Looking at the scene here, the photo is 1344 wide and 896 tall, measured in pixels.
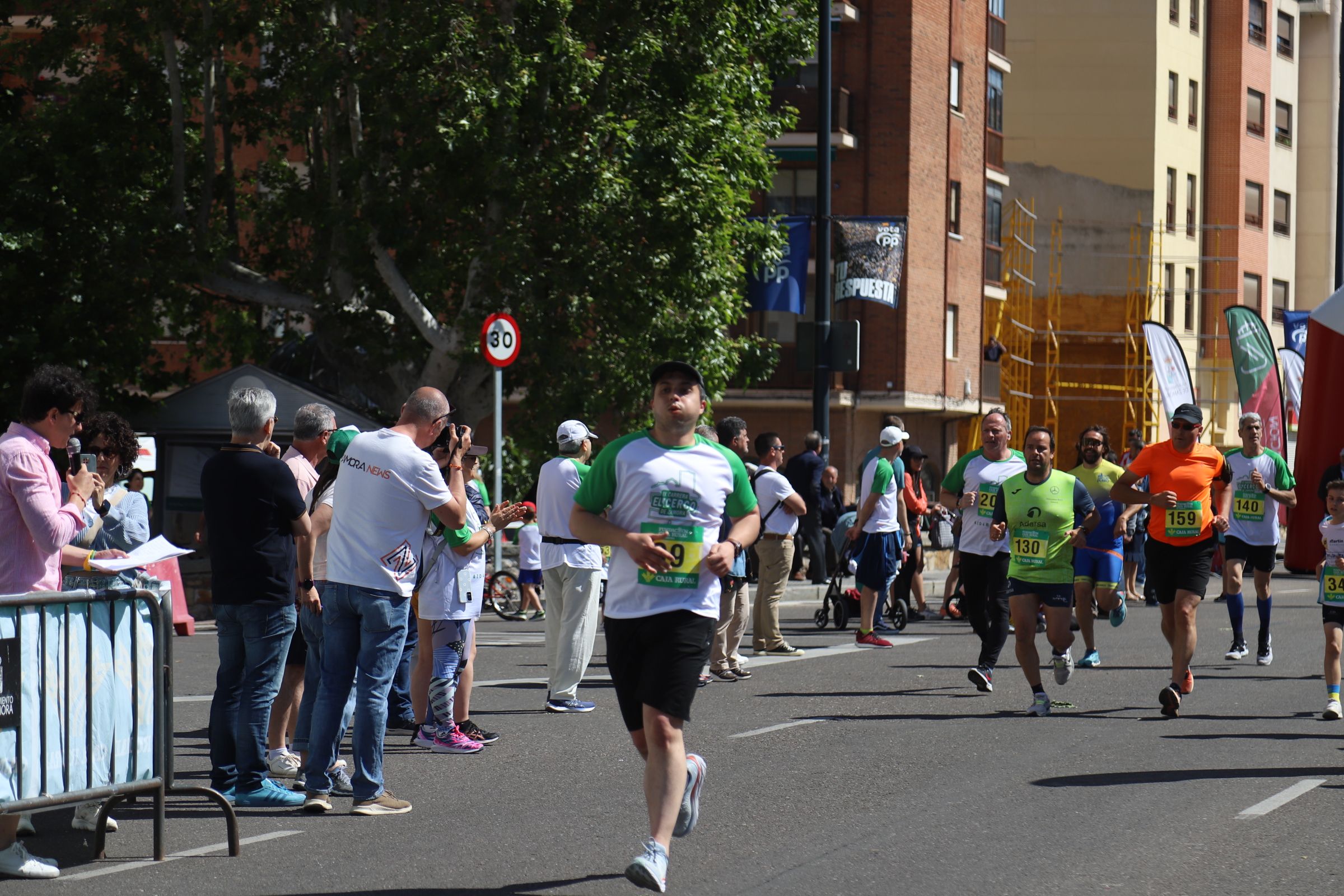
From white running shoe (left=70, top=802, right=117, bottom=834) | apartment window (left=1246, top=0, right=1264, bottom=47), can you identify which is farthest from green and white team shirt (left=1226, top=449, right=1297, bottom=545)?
apartment window (left=1246, top=0, right=1264, bottom=47)

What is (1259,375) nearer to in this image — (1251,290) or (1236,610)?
(1236,610)

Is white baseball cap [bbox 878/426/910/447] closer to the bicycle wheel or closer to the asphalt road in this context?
the asphalt road

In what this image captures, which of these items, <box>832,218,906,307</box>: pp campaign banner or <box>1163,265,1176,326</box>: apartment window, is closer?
<box>832,218,906,307</box>: pp campaign banner

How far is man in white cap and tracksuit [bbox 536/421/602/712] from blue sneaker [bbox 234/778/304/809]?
351cm

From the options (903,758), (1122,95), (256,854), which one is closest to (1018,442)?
(1122,95)

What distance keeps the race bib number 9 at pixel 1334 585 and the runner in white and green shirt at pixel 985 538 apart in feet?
6.95

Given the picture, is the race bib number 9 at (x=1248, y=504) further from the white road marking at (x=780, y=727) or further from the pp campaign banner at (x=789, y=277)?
the pp campaign banner at (x=789, y=277)

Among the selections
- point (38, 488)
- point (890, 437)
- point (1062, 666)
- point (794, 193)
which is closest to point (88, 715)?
point (38, 488)

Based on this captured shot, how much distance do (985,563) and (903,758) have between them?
10.6ft

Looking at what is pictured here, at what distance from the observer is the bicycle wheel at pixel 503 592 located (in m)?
20.7

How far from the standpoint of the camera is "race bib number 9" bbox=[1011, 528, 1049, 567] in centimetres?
1152

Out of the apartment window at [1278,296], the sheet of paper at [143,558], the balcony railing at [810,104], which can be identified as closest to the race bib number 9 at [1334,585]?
the sheet of paper at [143,558]

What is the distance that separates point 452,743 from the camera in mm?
10078

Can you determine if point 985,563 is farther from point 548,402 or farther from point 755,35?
point 755,35
